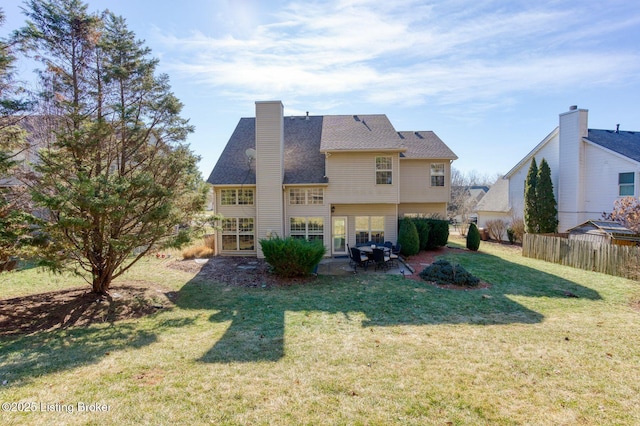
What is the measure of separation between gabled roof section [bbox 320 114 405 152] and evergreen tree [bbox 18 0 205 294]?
775cm

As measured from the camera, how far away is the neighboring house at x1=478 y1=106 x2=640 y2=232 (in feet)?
55.0

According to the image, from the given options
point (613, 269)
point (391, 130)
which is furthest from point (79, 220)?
point (613, 269)

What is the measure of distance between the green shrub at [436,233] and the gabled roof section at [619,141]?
34.2 ft

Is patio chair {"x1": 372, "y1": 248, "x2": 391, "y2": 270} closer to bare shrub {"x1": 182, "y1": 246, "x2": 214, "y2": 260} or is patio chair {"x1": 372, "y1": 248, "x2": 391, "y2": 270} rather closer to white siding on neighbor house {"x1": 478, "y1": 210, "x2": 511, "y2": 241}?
bare shrub {"x1": 182, "y1": 246, "x2": 214, "y2": 260}

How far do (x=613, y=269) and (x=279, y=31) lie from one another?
15.4 metres

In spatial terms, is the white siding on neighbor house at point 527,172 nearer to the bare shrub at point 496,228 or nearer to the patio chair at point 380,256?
the bare shrub at point 496,228

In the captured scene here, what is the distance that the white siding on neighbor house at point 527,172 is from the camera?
2028 centimetres

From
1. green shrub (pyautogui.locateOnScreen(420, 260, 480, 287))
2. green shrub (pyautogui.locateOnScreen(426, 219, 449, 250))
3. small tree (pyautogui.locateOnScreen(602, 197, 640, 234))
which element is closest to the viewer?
green shrub (pyautogui.locateOnScreen(420, 260, 480, 287))

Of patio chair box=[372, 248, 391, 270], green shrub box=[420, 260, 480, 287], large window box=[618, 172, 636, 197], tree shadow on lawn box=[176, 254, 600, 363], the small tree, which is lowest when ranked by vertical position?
tree shadow on lawn box=[176, 254, 600, 363]

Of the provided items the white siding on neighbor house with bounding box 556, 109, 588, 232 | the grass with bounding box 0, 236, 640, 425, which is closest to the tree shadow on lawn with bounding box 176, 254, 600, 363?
the grass with bounding box 0, 236, 640, 425

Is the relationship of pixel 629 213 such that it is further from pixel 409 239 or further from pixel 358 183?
pixel 358 183

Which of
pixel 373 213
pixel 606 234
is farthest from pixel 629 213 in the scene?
pixel 373 213

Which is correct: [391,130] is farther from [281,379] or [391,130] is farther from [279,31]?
[281,379]

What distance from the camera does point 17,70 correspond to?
783 centimetres
